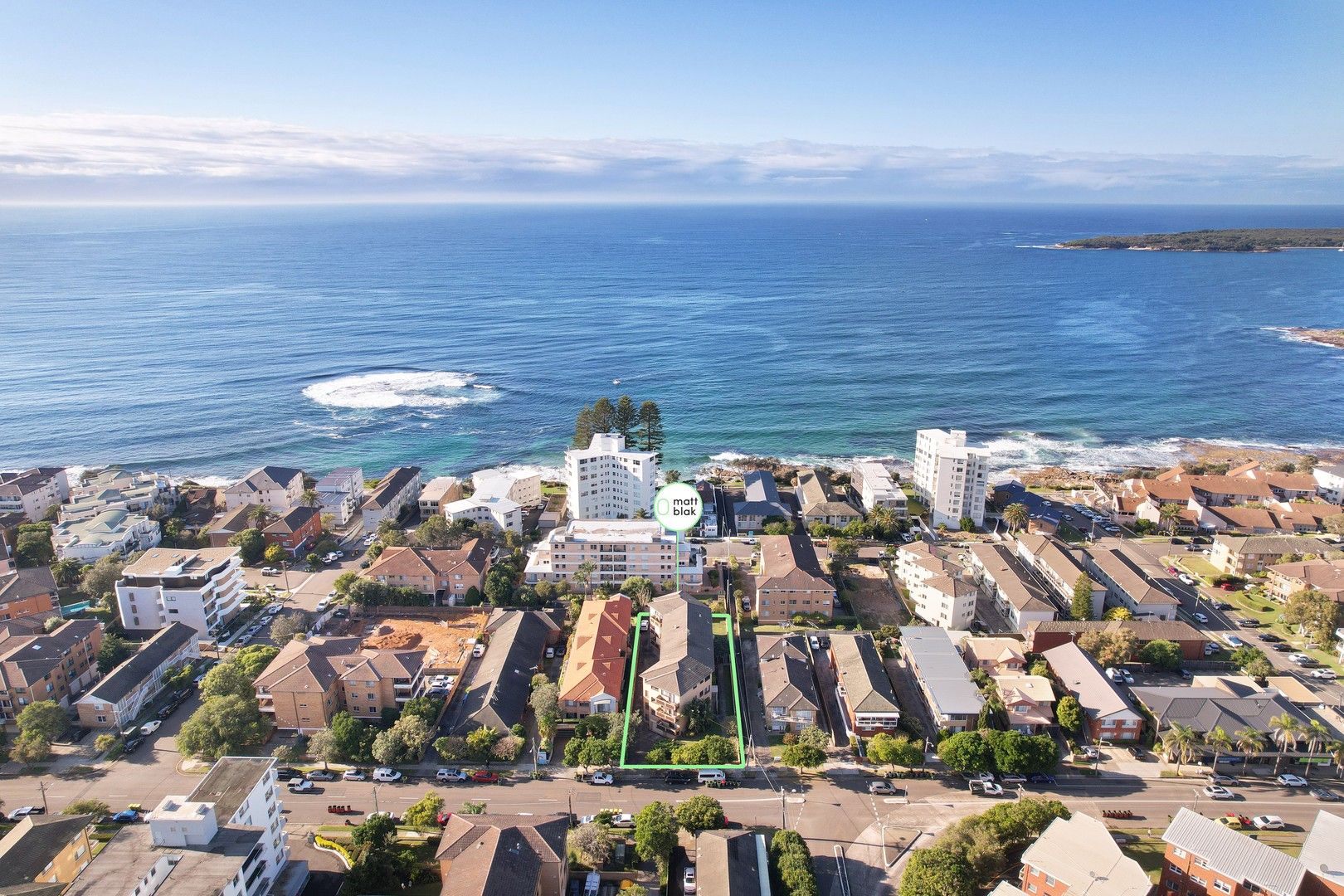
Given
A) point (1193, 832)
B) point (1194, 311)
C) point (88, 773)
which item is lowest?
point (88, 773)

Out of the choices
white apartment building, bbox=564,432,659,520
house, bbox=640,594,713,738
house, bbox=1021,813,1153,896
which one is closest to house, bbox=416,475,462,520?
white apartment building, bbox=564,432,659,520

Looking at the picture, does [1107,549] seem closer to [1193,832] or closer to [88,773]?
[1193,832]

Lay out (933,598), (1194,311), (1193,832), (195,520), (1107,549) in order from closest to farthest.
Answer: (1193,832)
(933,598)
(1107,549)
(195,520)
(1194,311)

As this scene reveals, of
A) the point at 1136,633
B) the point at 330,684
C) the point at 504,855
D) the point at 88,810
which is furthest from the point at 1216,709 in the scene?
the point at 88,810

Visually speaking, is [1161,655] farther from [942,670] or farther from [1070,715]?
[942,670]

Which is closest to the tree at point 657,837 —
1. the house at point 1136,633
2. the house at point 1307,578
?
the house at point 1136,633

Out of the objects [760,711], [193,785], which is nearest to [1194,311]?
[760,711]
